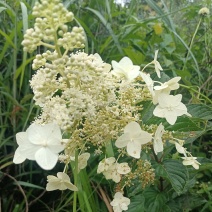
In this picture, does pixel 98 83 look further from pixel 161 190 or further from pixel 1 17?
pixel 1 17

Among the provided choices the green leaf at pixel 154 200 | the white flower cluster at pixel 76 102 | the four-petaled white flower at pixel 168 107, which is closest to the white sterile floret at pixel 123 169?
the white flower cluster at pixel 76 102

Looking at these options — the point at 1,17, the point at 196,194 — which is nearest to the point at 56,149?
the point at 196,194

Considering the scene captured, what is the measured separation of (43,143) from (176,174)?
1.27 ft

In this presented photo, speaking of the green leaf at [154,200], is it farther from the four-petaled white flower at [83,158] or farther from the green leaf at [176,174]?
the four-petaled white flower at [83,158]

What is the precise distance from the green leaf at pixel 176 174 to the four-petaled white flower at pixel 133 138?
21cm

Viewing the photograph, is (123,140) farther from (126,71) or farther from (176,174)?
(176,174)

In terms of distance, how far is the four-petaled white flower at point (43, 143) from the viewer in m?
0.62

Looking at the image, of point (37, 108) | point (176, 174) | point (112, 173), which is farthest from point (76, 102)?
point (37, 108)

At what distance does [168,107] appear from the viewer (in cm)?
73

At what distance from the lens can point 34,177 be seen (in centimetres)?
158

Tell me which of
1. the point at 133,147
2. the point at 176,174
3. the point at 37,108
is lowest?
the point at 37,108

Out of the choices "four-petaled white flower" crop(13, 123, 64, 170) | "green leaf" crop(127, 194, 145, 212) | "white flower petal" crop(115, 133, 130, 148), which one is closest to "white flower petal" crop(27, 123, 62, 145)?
"four-petaled white flower" crop(13, 123, 64, 170)

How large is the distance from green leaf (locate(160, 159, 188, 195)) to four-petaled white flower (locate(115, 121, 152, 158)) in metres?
0.21

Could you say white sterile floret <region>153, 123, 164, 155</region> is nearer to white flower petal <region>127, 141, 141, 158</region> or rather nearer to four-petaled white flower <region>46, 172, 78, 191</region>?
white flower petal <region>127, 141, 141, 158</region>
